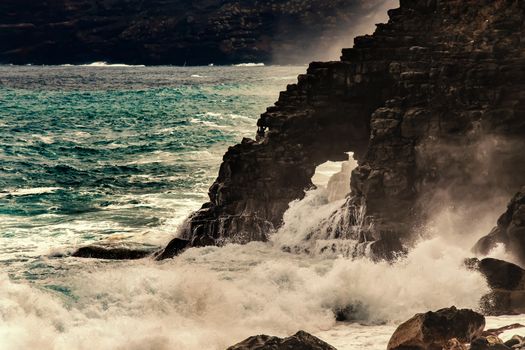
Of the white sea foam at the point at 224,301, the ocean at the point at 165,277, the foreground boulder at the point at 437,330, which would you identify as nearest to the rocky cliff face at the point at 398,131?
the ocean at the point at 165,277

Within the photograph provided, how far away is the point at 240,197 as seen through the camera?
3600cm

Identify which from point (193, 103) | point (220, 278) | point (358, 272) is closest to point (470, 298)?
point (358, 272)

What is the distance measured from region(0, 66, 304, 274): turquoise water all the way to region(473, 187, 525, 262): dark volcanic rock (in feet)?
45.9

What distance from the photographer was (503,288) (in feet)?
84.1

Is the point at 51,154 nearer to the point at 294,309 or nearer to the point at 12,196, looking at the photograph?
the point at 12,196

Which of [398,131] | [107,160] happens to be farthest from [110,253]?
[107,160]

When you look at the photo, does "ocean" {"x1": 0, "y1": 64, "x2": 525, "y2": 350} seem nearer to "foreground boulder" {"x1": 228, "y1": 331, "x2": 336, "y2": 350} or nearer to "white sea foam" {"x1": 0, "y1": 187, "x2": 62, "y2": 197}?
"white sea foam" {"x1": 0, "y1": 187, "x2": 62, "y2": 197}

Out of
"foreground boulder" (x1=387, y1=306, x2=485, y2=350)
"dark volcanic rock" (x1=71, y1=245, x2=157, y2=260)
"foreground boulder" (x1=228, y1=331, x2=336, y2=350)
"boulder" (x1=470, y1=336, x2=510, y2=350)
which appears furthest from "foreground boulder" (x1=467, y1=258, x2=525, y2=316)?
"dark volcanic rock" (x1=71, y1=245, x2=157, y2=260)

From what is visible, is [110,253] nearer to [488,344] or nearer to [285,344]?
[285,344]

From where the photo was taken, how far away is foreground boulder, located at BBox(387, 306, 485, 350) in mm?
20906

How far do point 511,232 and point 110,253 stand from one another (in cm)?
1550

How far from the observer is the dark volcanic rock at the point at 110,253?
33750 millimetres

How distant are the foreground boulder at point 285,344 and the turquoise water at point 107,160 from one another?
52.9ft

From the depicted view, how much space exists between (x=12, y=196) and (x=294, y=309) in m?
25.2
